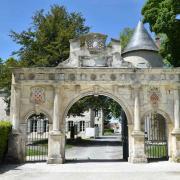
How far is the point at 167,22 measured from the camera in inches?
773

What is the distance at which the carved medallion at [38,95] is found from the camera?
51.0ft

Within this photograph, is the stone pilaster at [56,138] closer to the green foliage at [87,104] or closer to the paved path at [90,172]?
the paved path at [90,172]

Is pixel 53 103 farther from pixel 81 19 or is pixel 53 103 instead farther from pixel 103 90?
pixel 81 19

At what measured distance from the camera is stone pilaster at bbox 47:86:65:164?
48.7ft

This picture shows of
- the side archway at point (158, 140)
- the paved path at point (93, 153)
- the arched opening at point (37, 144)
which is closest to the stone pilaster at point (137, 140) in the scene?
the side archway at point (158, 140)

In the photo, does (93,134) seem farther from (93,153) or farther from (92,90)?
(92,90)

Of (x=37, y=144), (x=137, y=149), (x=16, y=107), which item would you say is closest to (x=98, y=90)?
(x=137, y=149)

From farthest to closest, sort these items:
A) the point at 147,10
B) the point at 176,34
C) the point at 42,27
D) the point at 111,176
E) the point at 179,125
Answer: the point at 42,27 → the point at 147,10 → the point at 176,34 → the point at 179,125 → the point at 111,176

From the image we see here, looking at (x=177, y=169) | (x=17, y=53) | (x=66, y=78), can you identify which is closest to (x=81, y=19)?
(x=17, y=53)

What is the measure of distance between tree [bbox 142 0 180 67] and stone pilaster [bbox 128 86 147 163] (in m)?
6.42

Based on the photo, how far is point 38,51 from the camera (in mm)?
26641

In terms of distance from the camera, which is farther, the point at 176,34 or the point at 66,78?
the point at 176,34

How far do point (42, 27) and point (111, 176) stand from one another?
18.2 metres

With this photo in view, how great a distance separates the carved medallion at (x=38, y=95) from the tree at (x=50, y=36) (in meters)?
9.37
